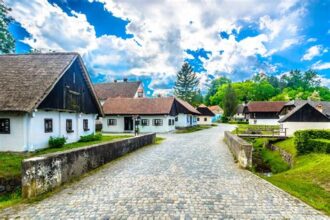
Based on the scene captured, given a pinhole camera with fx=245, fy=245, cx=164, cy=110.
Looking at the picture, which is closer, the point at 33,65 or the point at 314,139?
the point at 314,139

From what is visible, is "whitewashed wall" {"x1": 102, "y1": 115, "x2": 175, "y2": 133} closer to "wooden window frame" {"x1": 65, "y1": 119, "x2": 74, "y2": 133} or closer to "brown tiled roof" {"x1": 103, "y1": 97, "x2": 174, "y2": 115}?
"brown tiled roof" {"x1": 103, "y1": 97, "x2": 174, "y2": 115}

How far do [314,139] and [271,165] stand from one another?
326 centimetres

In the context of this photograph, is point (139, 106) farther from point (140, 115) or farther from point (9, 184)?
point (9, 184)

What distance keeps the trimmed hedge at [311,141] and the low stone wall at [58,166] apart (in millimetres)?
12198

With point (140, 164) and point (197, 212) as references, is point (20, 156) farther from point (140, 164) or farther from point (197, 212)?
point (197, 212)

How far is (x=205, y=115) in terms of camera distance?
202ft

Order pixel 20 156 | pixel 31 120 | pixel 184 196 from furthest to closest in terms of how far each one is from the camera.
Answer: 1. pixel 31 120
2. pixel 20 156
3. pixel 184 196

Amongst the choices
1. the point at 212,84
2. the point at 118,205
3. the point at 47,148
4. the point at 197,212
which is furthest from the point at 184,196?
the point at 212,84

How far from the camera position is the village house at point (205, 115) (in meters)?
61.6

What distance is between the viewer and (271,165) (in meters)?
17.2

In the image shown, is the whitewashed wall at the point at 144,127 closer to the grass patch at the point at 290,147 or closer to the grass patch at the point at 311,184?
the grass patch at the point at 290,147

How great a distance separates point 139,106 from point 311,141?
23706 millimetres

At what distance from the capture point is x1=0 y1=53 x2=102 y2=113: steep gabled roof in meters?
14.2

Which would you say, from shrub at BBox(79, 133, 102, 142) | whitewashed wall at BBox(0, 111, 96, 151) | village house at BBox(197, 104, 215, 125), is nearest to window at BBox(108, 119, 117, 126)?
shrub at BBox(79, 133, 102, 142)
